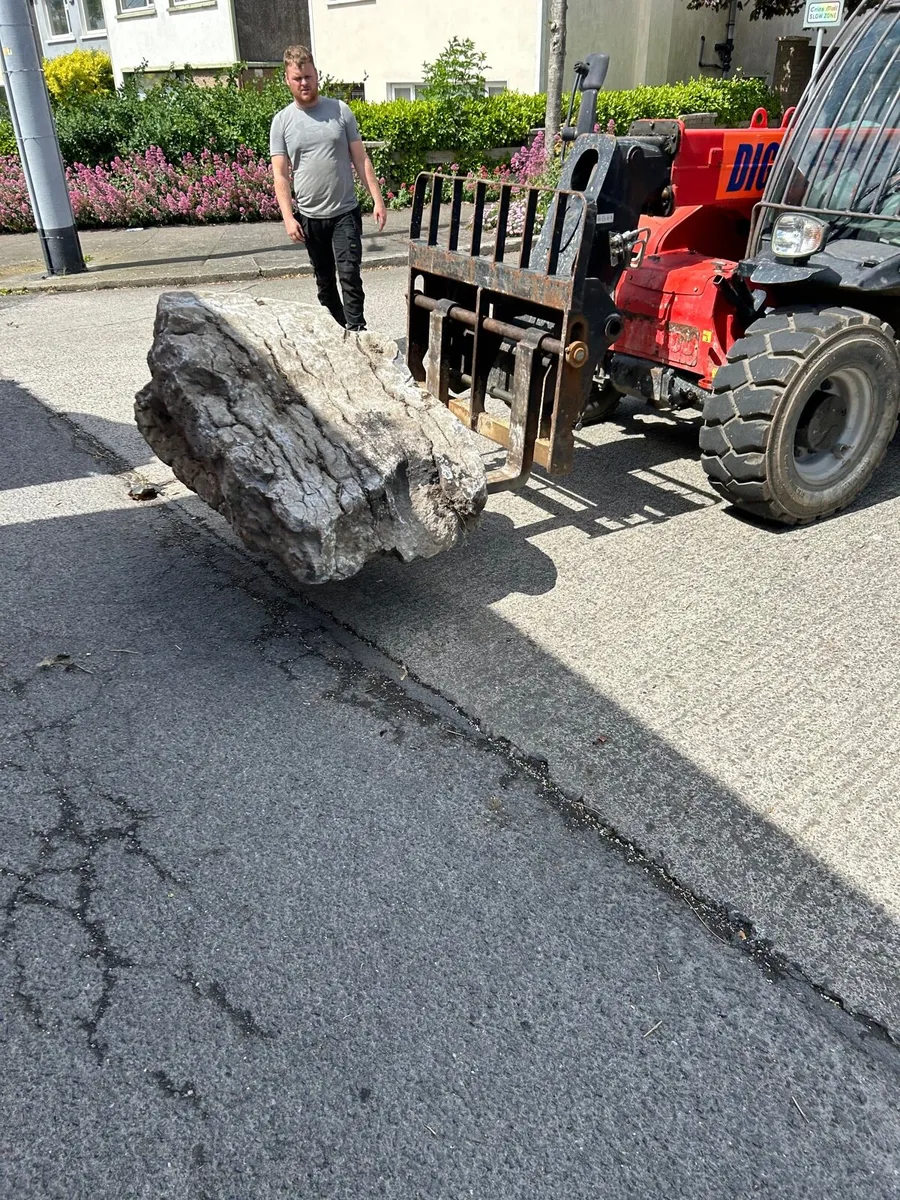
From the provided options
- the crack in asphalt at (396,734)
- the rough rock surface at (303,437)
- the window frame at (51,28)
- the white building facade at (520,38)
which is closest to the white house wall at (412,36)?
the white building facade at (520,38)

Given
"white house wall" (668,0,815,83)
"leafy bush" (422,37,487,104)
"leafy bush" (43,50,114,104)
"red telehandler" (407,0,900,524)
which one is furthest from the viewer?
"leafy bush" (43,50,114,104)

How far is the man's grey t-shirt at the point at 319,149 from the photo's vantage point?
6383 millimetres

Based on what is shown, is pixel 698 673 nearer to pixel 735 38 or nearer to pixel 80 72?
pixel 735 38

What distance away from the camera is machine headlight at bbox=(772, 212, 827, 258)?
4412 millimetres

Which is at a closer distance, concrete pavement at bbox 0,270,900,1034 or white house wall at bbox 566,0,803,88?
concrete pavement at bbox 0,270,900,1034

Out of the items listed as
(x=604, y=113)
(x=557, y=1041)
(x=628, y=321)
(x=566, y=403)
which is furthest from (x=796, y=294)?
(x=604, y=113)

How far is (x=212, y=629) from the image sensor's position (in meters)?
3.96

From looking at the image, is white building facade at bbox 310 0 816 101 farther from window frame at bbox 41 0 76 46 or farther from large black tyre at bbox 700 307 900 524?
large black tyre at bbox 700 307 900 524

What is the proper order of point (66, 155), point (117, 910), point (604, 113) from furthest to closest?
point (604, 113) < point (66, 155) < point (117, 910)

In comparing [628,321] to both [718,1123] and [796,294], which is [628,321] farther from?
[718,1123]

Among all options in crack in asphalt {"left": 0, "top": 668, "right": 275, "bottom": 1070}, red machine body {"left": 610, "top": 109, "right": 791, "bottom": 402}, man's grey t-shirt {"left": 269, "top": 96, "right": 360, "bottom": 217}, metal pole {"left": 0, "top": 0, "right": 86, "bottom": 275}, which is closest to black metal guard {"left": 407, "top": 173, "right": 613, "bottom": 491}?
red machine body {"left": 610, "top": 109, "right": 791, "bottom": 402}

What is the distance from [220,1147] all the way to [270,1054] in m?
0.23

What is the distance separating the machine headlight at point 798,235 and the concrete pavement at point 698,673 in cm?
136

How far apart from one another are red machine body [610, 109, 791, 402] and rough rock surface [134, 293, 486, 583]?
5.01 ft
